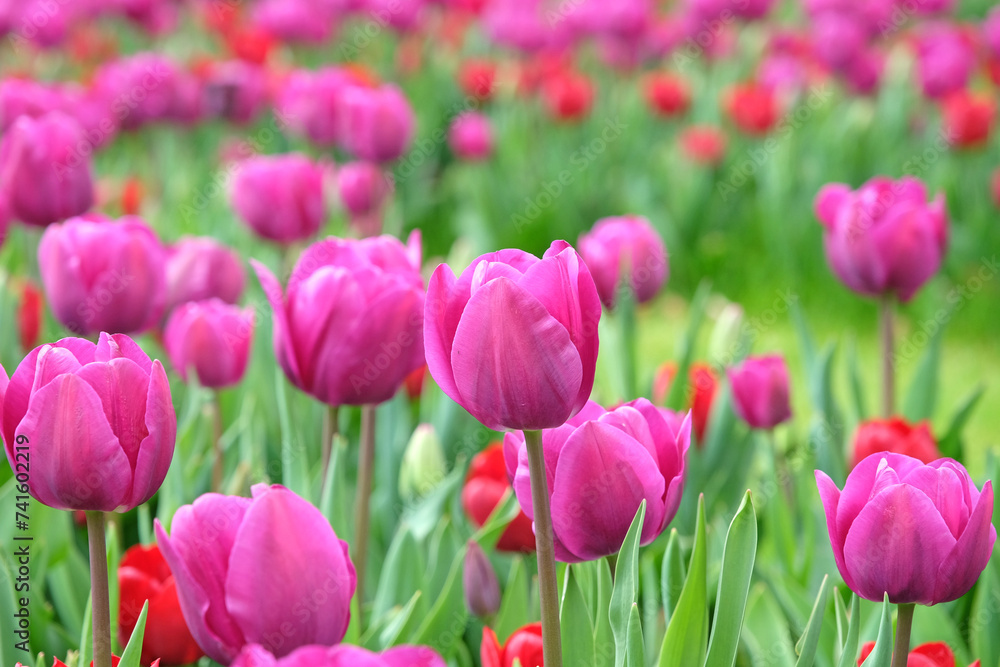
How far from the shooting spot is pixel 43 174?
172 centimetres

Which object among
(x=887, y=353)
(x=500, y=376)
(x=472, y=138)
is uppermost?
(x=500, y=376)

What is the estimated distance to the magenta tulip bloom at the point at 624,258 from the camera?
1756 millimetres

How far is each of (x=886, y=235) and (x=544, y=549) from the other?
1.00 metres

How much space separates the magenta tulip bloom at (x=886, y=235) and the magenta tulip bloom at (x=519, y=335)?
38.0 inches

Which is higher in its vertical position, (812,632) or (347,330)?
(347,330)

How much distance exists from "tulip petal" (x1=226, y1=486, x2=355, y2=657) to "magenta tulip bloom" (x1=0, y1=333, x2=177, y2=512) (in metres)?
0.10

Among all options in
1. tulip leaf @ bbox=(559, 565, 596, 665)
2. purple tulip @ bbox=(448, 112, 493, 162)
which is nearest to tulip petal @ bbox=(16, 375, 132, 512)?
tulip leaf @ bbox=(559, 565, 596, 665)

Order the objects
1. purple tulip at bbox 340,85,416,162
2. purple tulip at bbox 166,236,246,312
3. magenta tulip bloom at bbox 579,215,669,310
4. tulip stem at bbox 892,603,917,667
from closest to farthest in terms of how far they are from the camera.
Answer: tulip stem at bbox 892,603,917,667 → purple tulip at bbox 166,236,246,312 → magenta tulip bloom at bbox 579,215,669,310 → purple tulip at bbox 340,85,416,162

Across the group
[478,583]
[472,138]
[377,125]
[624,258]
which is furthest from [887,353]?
[472,138]

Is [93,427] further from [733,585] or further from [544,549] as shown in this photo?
[733,585]

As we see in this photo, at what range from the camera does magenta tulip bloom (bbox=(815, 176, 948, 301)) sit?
1.53 metres

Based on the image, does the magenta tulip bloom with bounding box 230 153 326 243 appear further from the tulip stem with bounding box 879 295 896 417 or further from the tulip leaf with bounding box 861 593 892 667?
the tulip leaf with bounding box 861 593 892 667

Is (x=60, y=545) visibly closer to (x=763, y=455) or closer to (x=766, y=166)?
(x=763, y=455)


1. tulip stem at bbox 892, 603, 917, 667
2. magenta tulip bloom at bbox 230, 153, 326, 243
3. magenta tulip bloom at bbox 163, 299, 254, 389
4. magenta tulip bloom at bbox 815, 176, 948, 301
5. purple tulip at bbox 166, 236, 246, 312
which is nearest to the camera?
tulip stem at bbox 892, 603, 917, 667
